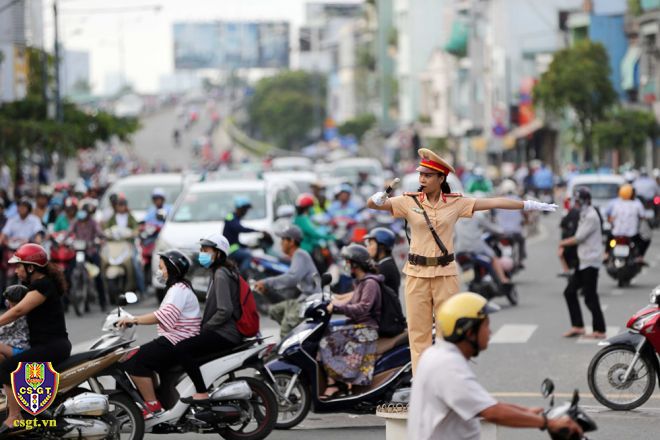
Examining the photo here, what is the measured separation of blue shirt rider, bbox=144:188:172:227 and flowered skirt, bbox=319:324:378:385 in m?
12.2

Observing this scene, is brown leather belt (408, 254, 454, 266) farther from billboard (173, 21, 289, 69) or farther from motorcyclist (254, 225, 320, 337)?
billboard (173, 21, 289, 69)

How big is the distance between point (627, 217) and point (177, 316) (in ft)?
46.7

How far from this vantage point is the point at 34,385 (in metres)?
10.7

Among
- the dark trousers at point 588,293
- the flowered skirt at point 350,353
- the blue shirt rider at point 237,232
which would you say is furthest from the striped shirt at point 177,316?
the blue shirt rider at point 237,232

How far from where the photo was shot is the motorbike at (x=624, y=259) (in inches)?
971

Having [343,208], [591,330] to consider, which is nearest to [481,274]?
[591,330]

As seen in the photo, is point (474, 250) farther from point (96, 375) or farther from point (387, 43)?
point (387, 43)

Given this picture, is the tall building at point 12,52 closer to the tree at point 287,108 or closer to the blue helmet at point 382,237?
the blue helmet at point 382,237

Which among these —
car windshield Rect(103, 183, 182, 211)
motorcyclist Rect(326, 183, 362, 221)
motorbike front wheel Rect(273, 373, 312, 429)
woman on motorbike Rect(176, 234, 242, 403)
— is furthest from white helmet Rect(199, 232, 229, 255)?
motorcyclist Rect(326, 183, 362, 221)

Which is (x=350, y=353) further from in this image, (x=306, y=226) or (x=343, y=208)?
(x=343, y=208)

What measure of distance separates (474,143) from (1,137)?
165ft

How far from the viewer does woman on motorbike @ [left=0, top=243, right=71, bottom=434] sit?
424 inches

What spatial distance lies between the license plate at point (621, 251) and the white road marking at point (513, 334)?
5.39 metres

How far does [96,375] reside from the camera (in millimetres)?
10898
